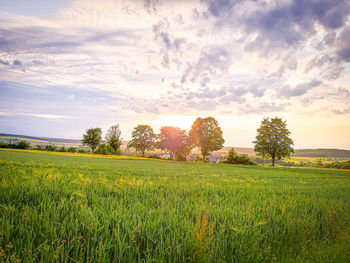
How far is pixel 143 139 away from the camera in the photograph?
291 feet

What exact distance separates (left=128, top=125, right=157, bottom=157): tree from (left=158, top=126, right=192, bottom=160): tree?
7080 mm

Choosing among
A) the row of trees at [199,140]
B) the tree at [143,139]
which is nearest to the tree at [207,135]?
Result: the row of trees at [199,140]

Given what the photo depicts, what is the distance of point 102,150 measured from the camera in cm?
7681

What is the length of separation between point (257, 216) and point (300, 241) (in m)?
0.78

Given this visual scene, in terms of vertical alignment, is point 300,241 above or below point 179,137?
below

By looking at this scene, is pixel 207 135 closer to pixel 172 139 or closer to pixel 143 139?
pixel 172 139

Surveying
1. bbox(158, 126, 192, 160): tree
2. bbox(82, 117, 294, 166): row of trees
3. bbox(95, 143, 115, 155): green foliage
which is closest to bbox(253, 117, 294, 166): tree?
bbox(82, 117, 294, 166): row of trees

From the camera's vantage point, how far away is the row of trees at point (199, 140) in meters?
52.5

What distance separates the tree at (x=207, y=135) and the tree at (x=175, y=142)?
16.5 metres

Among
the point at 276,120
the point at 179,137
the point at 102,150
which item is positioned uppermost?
the point at 276,120

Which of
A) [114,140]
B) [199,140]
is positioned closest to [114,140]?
[114,140]

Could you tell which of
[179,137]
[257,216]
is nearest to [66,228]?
[257,216]

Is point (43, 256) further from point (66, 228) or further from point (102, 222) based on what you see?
point (102, 222)

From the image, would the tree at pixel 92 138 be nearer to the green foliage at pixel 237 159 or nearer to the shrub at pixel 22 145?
the shrub at pixel 22 145
